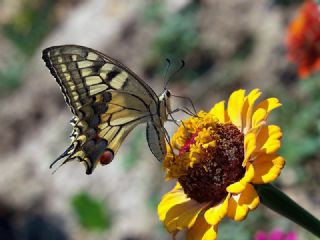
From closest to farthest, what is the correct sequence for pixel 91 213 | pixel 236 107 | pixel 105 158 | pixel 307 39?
pixel 236 107, pixel 105 158, pixel 307 39, pixel 91 213

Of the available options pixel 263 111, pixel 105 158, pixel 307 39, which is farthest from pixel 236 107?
pixel 307 39

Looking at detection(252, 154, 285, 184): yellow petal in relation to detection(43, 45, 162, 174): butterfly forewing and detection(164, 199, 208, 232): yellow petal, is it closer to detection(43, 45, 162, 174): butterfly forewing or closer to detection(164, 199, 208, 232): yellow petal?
detection(164, 199, 208, 232): yellow petal

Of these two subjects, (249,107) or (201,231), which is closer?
(201,231)

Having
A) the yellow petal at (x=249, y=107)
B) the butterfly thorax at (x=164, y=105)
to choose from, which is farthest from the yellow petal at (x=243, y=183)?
the butterfly thorax at (x=164, y=105)

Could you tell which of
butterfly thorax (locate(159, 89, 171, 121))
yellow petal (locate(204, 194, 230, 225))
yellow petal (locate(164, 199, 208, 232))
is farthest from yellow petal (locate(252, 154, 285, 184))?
butterfly thorax (locate(159, 89, 171, 121))

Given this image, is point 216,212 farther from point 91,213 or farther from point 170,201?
point 91,213

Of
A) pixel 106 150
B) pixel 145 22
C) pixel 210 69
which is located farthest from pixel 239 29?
pixel 106 150
